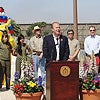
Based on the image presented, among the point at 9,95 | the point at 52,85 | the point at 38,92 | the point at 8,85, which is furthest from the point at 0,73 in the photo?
the point at 52,85

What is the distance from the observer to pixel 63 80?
6543 mm

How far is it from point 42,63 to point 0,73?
3.77ft

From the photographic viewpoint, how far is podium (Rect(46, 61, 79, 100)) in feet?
21.2

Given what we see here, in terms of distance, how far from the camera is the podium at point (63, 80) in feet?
21.2

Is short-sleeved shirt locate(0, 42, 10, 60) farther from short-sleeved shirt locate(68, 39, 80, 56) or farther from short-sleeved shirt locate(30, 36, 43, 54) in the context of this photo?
short-sleeved shirt locate(68, 39, 80, 56)

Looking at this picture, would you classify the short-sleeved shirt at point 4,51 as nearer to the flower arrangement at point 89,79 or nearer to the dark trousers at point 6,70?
the dark trousers at point 6,70

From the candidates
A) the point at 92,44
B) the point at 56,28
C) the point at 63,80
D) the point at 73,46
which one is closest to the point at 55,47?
the point at 56,28

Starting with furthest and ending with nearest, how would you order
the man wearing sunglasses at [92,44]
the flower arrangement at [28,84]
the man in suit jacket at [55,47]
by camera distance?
the man wearing sunglasses at [92,44] < the man in suit jacket at [55,47] < the flower arrangement at [28,84]

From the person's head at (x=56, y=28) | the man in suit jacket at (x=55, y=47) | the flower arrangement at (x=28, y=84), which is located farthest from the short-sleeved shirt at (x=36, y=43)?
the person's head at (x=56, y=28)

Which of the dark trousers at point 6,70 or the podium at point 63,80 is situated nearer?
the podium at point 63,80

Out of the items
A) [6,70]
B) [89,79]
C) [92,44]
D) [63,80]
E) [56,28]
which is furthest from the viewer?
[92,44]

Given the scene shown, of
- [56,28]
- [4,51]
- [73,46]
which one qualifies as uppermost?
[56,28]

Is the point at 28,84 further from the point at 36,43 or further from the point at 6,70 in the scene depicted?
the point at 36,43

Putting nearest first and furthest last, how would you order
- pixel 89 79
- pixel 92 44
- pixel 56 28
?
pixel 56 28
pixel 89 79
pixel 92 44
